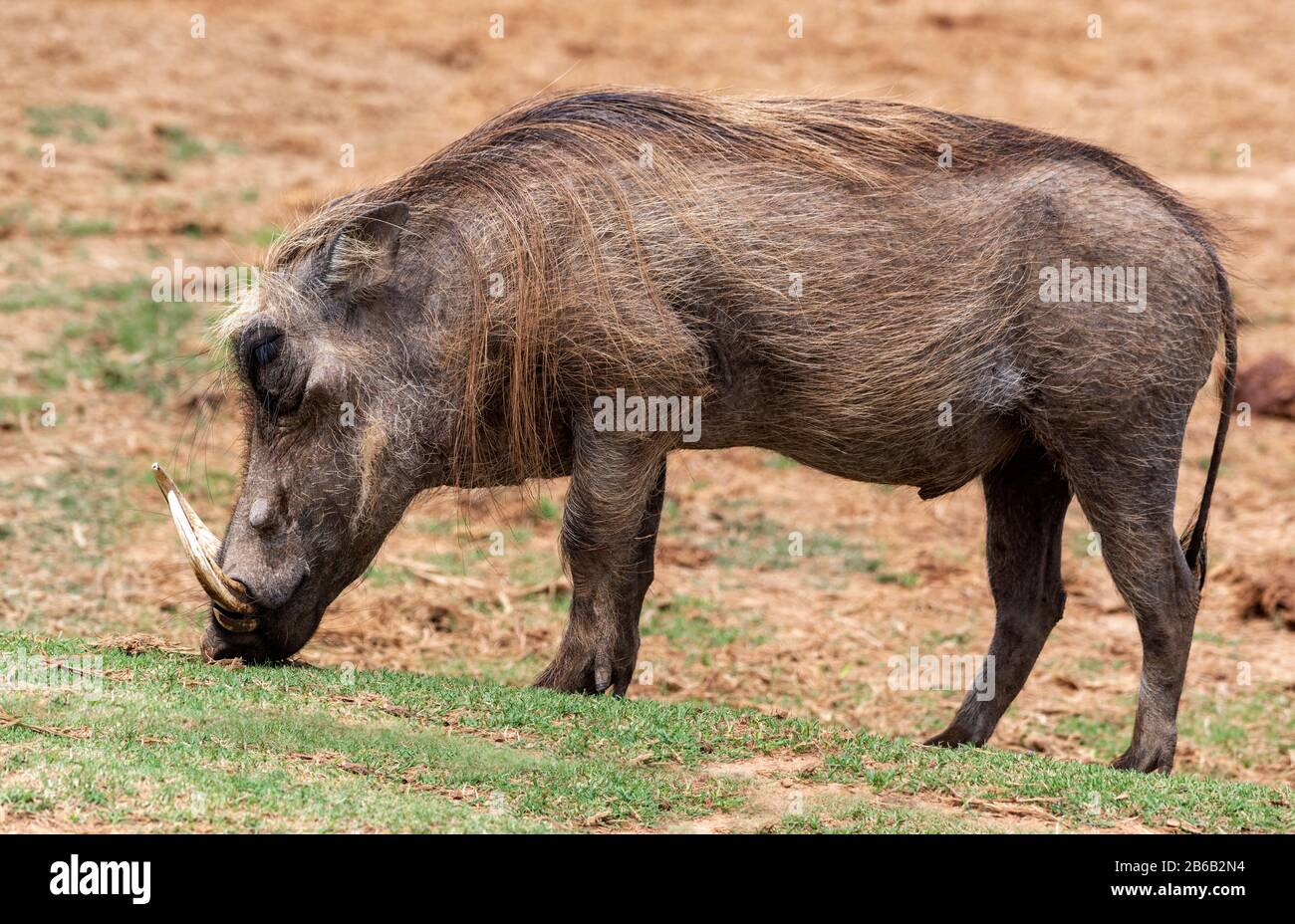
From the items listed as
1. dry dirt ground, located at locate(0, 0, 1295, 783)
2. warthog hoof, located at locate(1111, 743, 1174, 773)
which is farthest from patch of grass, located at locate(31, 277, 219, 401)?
warthog hoof, located at locate(1111, 743, 1174, 773)

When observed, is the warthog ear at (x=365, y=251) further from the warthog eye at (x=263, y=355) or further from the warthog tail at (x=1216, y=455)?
A: the warthog tail at (x=1216, y=455)

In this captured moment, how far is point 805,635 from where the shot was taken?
24.7 ft

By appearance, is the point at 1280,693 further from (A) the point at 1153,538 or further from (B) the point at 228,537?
(B) the point at 228,537

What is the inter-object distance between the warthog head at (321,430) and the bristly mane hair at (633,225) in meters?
0.15

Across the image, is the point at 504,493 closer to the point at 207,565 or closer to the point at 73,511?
the point at 73,511

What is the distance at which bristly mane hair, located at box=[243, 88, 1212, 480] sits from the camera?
16.8 feet

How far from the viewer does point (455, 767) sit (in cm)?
440

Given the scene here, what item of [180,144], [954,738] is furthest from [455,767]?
[180,144]

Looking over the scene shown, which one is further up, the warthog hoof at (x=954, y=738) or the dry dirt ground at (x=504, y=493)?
the dry dirt ground at (x=504, y=493)

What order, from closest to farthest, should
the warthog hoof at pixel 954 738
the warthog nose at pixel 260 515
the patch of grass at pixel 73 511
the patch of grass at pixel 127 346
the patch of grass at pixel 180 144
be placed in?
the warthog nose at pixel 260 515
the warthog hoof at pixel 954 738
the patch of grass at pixel 73 511
the patch of grass at pixel 127 346
the patch of grass at pixel 180 144

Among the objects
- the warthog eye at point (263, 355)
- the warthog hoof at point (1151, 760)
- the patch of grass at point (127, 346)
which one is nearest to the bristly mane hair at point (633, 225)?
the warthog eye at point (263, 355)

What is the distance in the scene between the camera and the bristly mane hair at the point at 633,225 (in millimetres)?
5105
